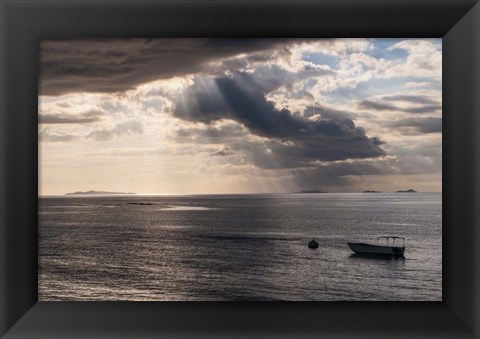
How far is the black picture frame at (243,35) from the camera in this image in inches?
60.7

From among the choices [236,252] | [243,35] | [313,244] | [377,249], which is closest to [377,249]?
[377,249]

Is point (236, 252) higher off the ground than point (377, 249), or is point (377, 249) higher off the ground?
point (377, 249)

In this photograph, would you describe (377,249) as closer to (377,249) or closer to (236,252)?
(377,249)

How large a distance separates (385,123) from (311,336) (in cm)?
2037

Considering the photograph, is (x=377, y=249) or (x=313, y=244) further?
(x=313, y=244)

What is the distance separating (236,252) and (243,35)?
1717 cm

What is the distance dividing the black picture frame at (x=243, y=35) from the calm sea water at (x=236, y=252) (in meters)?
9.39

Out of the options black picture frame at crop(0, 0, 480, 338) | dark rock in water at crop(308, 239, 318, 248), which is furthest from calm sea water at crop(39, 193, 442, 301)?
black picture frame at crop(0, 0, 480, 338)

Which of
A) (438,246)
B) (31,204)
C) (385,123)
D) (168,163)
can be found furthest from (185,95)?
(31,204)

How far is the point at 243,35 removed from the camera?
161 cm

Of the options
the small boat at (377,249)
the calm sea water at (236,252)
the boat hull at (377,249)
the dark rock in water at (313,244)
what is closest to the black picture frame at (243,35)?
the calm sea water at (236,252)

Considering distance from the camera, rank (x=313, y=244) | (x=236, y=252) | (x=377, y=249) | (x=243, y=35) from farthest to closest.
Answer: (x=236, y=252)
(x=313, y=244)
(x=377, y=249)
(x=243, y=35)

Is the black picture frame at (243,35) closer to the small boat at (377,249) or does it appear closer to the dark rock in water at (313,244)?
the small boat at (377,249)

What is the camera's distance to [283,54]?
18531 mm
